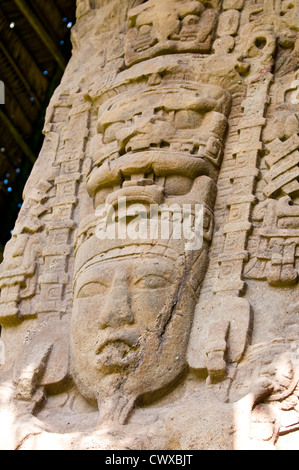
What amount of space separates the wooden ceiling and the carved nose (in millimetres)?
3903

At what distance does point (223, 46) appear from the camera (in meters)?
6.02

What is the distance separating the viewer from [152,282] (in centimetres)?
475

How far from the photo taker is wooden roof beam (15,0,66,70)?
25.7ft

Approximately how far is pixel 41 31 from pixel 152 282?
4101 mm

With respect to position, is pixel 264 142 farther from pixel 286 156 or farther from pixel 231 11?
pixel 231 11

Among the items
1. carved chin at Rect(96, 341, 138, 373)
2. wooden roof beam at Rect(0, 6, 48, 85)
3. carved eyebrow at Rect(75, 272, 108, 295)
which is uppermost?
wooden roof beam at Rect(0, 6, 48, 85)

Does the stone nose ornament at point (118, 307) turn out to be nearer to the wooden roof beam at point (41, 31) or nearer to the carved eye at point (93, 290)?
the carved eye at point (93, 290)

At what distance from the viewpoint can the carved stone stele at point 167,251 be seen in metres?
4.32

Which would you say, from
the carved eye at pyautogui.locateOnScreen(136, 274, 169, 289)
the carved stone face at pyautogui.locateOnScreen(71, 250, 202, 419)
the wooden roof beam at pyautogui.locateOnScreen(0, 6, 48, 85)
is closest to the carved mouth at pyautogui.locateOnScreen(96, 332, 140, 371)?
the carved stone face at pyautogui.locateOnScreen(71, 250, 202, 419)

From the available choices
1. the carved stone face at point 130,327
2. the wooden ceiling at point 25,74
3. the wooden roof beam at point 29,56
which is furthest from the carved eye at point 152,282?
the wooden roof beam at point 29,56

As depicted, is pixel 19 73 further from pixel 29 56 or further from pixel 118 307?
pixel 118 307

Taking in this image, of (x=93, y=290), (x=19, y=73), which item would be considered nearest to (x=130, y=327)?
(x=93, y=290)

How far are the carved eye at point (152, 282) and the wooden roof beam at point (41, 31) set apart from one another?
406cm

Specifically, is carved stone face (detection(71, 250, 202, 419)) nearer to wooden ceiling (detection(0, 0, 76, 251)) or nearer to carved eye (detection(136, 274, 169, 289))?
carved eye (detection(136, 274, 169, 289))
